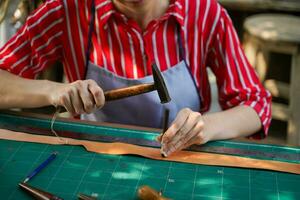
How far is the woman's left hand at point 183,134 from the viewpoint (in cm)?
161

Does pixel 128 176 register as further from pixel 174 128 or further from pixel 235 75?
pixel 235 75

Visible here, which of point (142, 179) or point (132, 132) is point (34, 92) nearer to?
point (132, 132)

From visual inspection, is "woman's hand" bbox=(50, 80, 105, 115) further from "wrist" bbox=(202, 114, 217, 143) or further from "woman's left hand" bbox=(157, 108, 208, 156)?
"wrist" bbox=(202, 114, 217, 143)

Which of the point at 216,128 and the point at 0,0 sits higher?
the point at 0,0

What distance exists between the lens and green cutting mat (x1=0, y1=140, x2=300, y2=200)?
4.70 feet

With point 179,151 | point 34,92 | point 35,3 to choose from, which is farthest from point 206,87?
point 35,3

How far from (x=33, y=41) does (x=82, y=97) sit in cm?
55

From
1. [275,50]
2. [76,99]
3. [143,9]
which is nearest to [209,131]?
[76,99]

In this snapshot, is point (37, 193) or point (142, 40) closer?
point (37, 193)

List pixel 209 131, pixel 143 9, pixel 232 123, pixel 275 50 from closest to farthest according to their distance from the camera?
1. pixel 209 131
2. pixel 232 123
3. pixel 143 9
4. pixel 275 50

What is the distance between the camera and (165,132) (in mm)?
1617

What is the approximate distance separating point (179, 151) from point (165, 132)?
0.31 ft

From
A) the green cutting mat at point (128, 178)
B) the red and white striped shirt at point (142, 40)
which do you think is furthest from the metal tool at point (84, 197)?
the red and white striped shirt at point (142, 40)

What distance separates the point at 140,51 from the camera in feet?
6.63
